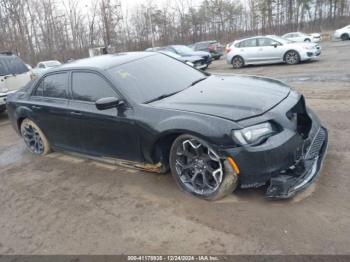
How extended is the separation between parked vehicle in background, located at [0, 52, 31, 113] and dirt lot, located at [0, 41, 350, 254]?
15.3ft

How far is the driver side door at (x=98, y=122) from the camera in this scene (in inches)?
154

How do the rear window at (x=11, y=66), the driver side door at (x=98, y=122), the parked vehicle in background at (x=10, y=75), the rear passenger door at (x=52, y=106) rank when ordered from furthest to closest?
the rear window at (x=11, y=66)
the parked vehicle in background at (x=10, y=75)
the rear passenger door at (x=52, y=106)
the driver side door at (x=98, y=122)

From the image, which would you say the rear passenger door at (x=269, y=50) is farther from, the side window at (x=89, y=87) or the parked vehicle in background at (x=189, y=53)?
the side window at (x=89, y=87)

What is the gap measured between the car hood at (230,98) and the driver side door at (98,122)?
531mm

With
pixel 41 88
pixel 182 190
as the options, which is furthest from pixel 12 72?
pixel 182 190

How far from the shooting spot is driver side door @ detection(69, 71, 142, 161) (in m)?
3.92

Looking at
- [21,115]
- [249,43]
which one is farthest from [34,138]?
[249,43]

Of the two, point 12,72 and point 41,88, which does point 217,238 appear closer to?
point 41,88

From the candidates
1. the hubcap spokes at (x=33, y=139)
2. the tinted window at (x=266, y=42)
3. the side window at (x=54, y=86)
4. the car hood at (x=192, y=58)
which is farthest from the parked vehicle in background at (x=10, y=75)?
the tinted window at (x=266, y=42)

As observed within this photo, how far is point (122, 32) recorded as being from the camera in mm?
45156

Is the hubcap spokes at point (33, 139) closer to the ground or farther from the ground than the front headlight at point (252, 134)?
closer to the ground

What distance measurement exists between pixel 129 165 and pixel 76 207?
82 centimetres

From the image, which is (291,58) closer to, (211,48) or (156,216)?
(211,48)

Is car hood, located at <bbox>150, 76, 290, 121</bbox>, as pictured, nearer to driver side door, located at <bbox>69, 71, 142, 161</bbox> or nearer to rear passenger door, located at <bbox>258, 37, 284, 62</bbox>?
driver side door, located at <bbox>69, 71, 142, 161</bbox>
